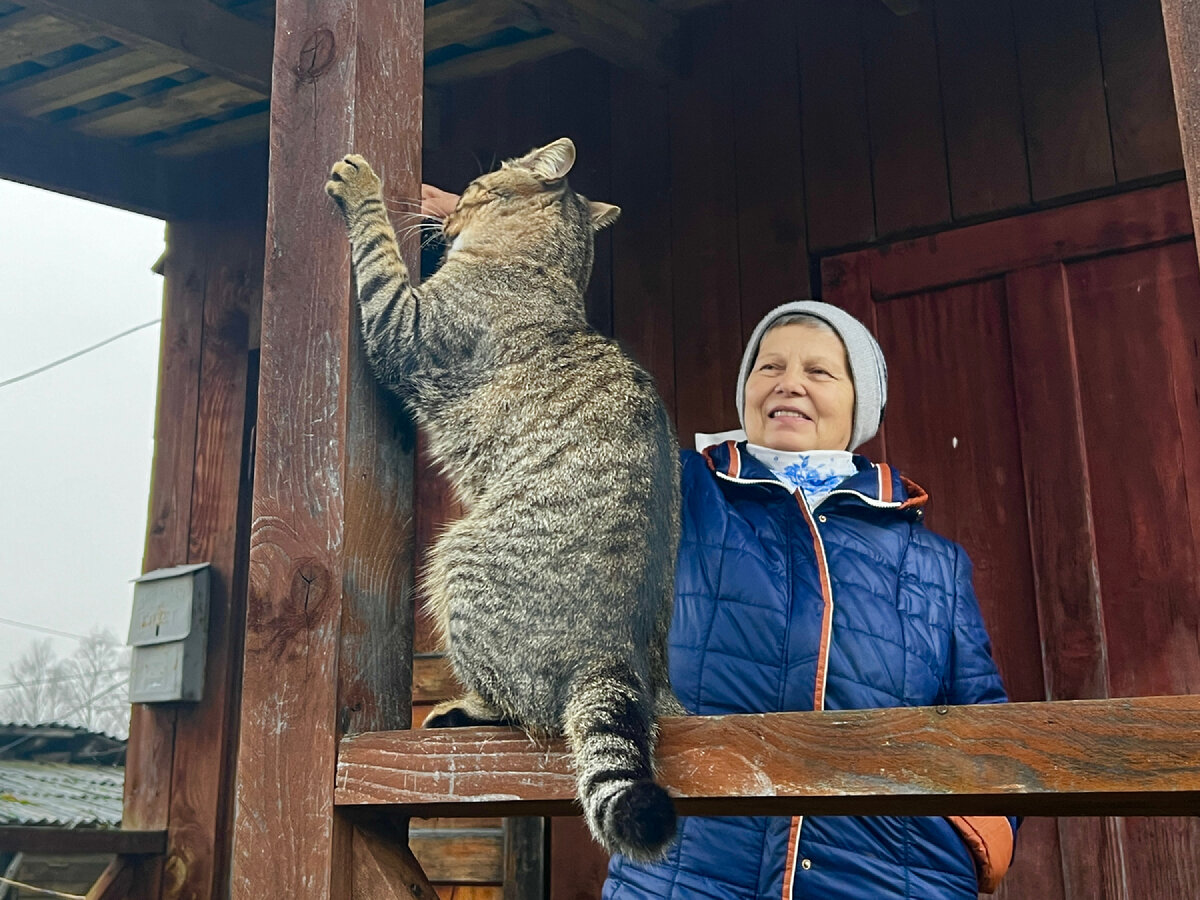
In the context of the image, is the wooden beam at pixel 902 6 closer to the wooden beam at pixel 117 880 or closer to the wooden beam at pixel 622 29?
the wooden beam at pixel 622 29

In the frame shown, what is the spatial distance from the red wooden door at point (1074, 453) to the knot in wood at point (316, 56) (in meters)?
2.08

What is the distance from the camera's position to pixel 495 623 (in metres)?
2.02

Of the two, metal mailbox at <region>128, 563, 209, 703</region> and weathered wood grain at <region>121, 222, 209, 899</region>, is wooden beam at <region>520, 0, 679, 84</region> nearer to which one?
weathered wood grain at <region>121, 222, 209, 899</region>

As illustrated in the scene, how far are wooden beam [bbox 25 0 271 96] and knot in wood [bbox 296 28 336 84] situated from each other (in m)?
1.80

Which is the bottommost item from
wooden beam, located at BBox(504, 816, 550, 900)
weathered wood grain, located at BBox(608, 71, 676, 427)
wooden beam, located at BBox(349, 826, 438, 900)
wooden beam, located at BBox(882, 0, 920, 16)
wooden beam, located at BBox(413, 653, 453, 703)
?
wooden beam, located at BBox(504, 816, 550, 900)

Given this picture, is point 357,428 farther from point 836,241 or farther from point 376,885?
point 836,241

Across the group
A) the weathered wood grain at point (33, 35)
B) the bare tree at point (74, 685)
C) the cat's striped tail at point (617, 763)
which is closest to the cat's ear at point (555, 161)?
the cat's striped tail at point (617, 763)

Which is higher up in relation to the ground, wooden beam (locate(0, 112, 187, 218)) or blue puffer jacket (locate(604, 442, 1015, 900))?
wooden beam (locate(0, 112, 187, 218))

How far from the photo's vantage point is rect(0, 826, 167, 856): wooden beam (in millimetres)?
3965

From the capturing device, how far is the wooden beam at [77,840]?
3.96m

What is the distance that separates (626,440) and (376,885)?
2.68 feet

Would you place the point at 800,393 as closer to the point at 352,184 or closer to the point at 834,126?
the point at 352,184

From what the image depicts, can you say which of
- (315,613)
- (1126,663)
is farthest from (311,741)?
(1126,663)

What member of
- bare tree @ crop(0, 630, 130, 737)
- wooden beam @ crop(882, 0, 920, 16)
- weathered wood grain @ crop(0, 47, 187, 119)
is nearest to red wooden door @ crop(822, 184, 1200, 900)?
wooden beam @ crop(882, 0, 920, 16)
